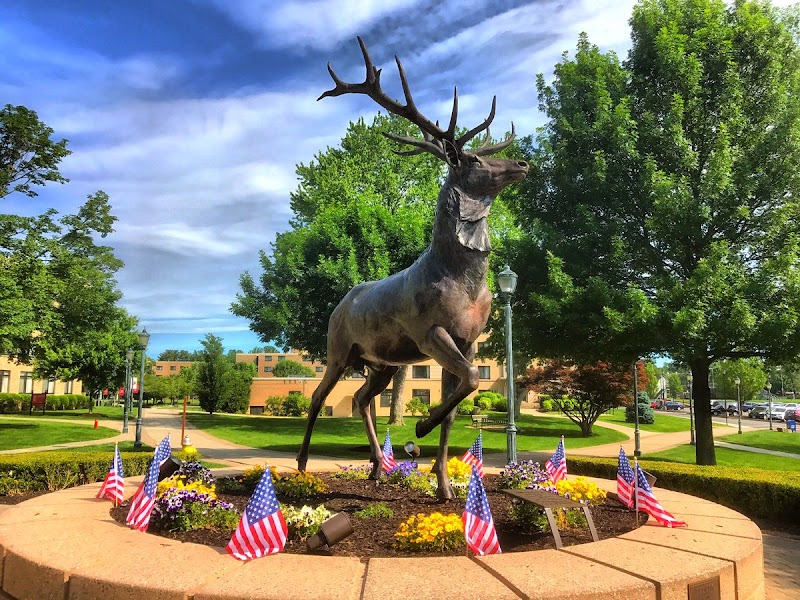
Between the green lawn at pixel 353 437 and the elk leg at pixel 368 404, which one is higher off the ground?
the elk leg at pixel 368 404

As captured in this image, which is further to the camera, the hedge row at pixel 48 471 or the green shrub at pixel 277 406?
the green shrub at pixel 277 406

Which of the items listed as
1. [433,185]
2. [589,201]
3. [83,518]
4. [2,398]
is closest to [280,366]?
[2,398]

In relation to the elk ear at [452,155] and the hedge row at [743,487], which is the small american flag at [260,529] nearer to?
the elk ear at [452,155]

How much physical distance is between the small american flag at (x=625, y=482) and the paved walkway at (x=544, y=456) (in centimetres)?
156

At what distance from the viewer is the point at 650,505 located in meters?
5.69

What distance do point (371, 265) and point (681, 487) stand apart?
539 inches

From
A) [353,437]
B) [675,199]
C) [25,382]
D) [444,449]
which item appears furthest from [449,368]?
[25,382]

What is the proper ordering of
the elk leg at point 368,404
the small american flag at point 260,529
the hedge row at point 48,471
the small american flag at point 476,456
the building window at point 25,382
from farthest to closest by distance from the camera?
the building window at point 25,382
the hedge row at point 48,471
the elk leg at point 368,404
the small american flag at point 476,456
the small american flag at point 260,529

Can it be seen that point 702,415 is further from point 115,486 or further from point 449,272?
point 115,486

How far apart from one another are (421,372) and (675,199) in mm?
41591

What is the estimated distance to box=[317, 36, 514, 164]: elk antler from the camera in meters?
6.04

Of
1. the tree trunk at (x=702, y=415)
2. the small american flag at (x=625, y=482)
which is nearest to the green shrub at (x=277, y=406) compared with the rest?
the tree trunk at (x=702, y=415)

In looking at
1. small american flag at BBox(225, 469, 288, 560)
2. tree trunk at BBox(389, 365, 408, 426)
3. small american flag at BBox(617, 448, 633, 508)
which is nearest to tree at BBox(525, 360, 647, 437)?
tree trunk at BBox(389, 365, 408, 426)

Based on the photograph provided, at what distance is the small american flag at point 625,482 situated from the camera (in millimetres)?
6848
